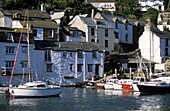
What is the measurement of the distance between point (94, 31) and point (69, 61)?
736 inches

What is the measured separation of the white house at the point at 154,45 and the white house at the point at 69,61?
19990 mm

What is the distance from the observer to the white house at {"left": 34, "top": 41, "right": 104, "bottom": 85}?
82438 millimetres

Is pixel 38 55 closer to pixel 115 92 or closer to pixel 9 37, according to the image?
pixel 9 37

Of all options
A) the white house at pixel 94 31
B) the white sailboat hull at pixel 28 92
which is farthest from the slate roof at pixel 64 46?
the white sailboat hull at pixel 28 92

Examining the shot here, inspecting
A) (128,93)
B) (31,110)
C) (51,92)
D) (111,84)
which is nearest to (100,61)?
(111,84)

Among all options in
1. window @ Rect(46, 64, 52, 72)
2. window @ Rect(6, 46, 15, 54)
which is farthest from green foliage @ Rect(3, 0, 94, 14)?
window @ Rect(6, 46, 15, 54)

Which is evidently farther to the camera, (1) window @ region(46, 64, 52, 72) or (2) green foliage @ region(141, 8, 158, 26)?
(2) green foliage @ region(141, 8, 158, 26)

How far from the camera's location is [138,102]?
192ft

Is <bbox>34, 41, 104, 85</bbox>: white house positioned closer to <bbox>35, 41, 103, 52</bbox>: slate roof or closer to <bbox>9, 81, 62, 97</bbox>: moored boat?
<bbox>35, 41, 103, 52</bbox>: slate roof

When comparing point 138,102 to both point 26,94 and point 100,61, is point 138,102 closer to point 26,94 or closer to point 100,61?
point 26,94

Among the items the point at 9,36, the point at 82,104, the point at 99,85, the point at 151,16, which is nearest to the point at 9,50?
the point at 9,36

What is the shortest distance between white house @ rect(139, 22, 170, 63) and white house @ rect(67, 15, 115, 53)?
8077 mm

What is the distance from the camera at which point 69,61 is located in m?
85.2

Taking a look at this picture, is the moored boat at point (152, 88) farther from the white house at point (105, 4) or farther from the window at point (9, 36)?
the white house at point (105, 4)
